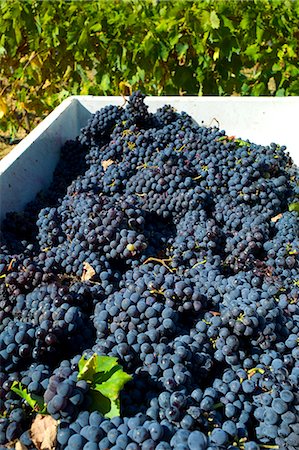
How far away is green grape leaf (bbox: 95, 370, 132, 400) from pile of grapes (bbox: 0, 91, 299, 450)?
49 mm

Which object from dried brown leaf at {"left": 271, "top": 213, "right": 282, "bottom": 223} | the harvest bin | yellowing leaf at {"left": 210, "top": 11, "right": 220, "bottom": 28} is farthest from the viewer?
yellowing leaf at {"left": 210, "top": 11, "right": 220, "bottom": 28}

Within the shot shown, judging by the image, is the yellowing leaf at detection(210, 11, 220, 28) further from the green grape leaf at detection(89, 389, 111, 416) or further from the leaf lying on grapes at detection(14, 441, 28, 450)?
the leaf lying on grapes at detection(14, 441, 28, 450)

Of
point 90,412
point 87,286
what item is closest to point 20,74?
point 87,286

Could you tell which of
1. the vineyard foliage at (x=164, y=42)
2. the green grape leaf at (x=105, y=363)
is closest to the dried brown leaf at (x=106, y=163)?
the vineyard foliage at (x=164, y=42)

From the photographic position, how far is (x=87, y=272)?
1851 mm

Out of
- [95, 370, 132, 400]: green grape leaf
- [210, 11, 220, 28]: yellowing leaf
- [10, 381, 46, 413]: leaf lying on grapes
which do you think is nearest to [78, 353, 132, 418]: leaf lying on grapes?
[95, 370, 132, 400]: green grape leaf

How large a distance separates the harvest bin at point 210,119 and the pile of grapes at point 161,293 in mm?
180

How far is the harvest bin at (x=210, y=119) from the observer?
9.00 ft

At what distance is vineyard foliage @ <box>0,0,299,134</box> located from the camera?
4188 millimetres

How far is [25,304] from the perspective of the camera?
1.72m

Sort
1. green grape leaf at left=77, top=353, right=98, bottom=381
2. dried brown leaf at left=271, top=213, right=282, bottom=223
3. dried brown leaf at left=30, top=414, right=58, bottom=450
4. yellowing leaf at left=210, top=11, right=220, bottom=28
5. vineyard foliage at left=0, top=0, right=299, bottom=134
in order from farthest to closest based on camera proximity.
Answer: vineyard foliage at left=0, top=0, right=299, bottom=134, yellowing leaf at left=210, top=11, right=220, bottom=28, dried brown leaf at left=271, top=213, right=282, bottom=223, green grape leaf at left=77, top=353, right=98, bottom=381, dried brown leaf at left=30, top=414, right=58, bottom=450

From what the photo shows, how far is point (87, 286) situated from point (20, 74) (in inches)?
172

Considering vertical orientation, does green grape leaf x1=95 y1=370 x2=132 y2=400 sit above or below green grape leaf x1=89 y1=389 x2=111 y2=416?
above

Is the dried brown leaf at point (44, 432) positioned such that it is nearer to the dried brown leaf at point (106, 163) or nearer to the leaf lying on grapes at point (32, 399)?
the leaf lying on grapes at point (32, 399)
